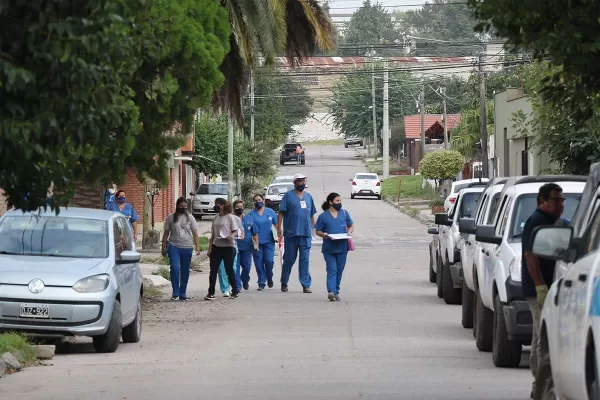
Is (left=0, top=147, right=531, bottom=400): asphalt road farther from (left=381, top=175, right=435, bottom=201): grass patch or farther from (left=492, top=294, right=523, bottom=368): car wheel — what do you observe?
(left=381, top=175, right=435, bottom=201): grass patch

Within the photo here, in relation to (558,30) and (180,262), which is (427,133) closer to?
(180,262)

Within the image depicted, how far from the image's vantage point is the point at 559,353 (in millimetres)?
6734

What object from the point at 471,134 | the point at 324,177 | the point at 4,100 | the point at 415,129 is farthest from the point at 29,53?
the point at 415,129

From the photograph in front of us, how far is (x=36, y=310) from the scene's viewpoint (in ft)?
44.7

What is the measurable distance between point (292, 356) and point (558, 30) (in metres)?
5.85

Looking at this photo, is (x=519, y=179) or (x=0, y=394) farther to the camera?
(x=519, y=179)

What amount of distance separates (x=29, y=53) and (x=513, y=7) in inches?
152

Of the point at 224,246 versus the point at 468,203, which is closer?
the point at 468,203

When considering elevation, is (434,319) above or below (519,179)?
below

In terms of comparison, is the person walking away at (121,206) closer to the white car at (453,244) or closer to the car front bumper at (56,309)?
the white car at (453,244)

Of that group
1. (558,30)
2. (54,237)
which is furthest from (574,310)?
(54,237)

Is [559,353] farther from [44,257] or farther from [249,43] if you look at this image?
[249,43]

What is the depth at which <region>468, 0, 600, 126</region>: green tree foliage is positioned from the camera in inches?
350

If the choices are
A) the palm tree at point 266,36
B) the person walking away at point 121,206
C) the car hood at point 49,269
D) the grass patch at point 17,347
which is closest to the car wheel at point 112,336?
the car hood at point 49,269
